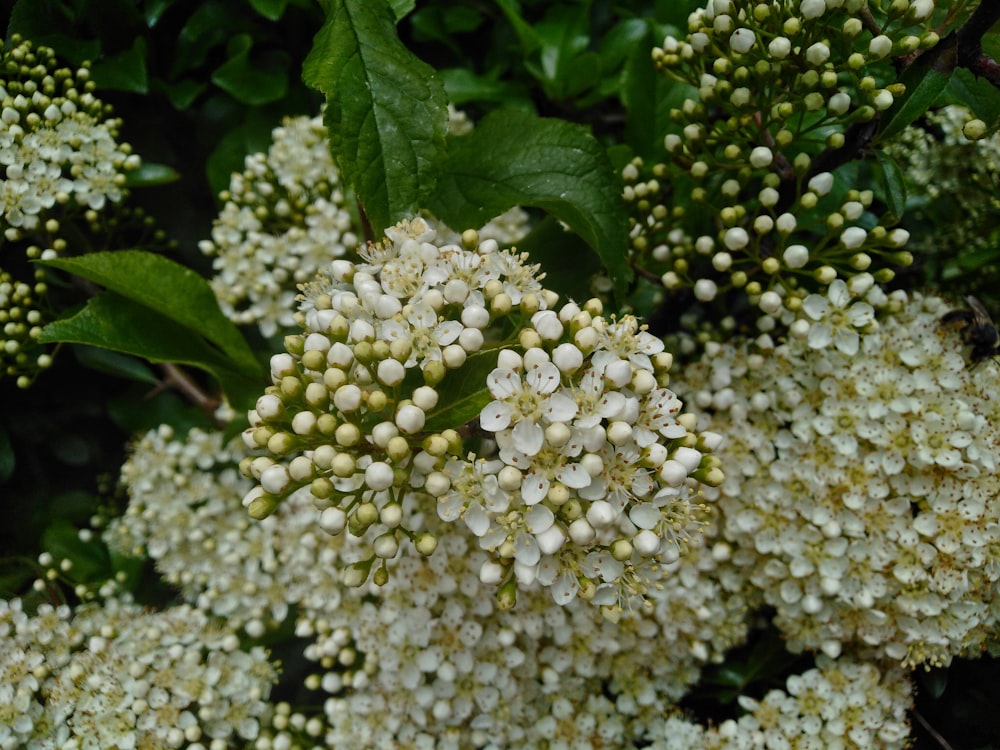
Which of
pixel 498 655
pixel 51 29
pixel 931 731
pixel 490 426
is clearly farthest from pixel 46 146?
pixel 931 731

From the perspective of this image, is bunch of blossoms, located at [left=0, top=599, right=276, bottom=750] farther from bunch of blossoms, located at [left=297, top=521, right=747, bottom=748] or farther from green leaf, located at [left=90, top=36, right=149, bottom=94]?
green leaf, located at [left=90, top=36, right=149, bottom=94]

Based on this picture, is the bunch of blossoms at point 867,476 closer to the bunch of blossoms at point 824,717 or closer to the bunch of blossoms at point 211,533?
the bunch of blossoms at point 824,717

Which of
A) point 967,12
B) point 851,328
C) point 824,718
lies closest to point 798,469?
point 851,328

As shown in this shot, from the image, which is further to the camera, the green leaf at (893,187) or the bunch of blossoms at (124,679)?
the bunch of blossoms at (124,679)

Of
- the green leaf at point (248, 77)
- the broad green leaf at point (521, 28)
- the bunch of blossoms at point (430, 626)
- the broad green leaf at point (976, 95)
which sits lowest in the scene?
the bunch of blossoms at point (430, 626)

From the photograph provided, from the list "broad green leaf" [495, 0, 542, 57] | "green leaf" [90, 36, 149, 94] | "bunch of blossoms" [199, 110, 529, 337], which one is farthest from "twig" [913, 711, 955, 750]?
"green leaf" [90, 36, 149, 94]

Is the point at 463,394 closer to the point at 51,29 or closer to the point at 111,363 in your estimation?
the point at 111,363

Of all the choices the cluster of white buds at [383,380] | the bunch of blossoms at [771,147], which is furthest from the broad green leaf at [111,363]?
the bunch of blossoms at [771,147]
